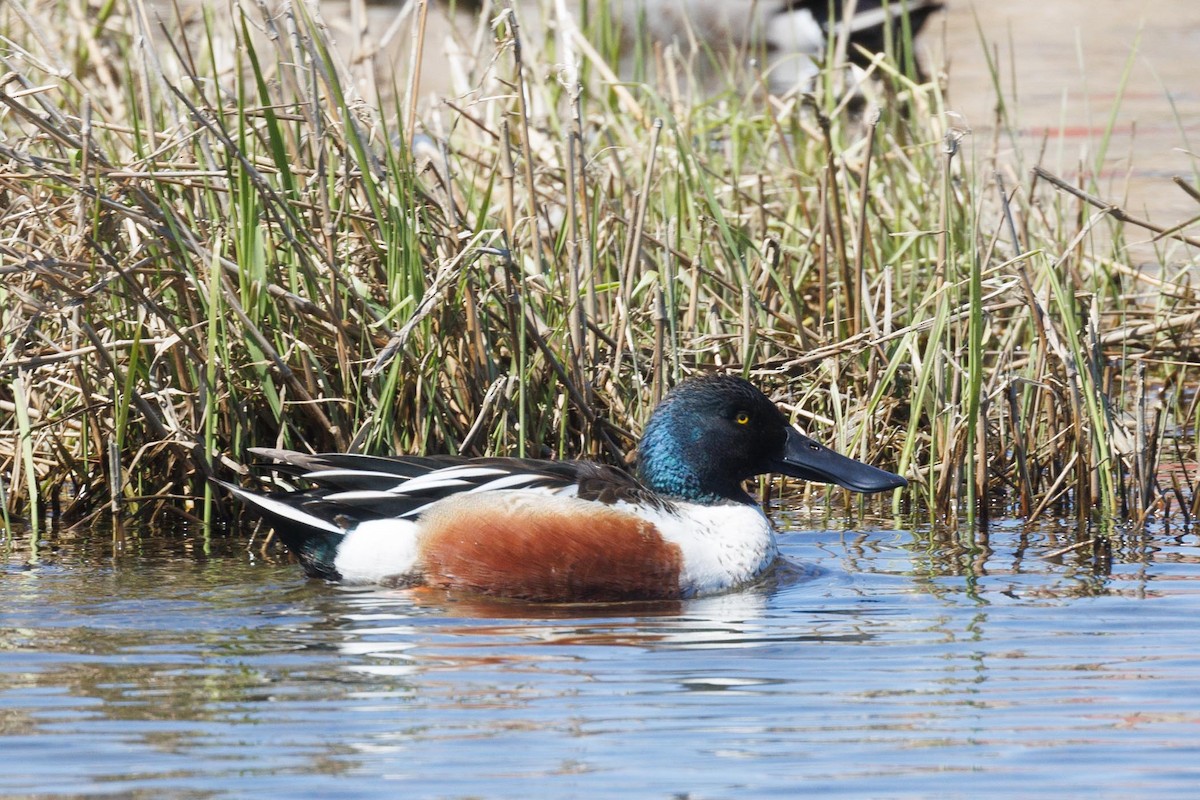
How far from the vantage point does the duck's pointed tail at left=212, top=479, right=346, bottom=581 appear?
446 cm

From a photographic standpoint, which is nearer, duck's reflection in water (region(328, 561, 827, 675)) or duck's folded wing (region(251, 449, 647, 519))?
duck's reflection in water (region(328, 561, 827, 675))

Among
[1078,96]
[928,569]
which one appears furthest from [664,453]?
[1078,96]

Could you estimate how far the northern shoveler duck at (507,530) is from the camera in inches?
172

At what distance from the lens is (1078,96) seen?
42.5 feet

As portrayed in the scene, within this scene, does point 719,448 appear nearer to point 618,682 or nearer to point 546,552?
point 546,552

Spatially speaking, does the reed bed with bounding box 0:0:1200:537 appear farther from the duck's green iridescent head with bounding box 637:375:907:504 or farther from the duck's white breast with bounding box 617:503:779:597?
the duck's white breast with bounding box 617:503:779:597

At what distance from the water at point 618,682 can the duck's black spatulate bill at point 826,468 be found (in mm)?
202

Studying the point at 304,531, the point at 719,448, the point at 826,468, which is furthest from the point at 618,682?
the point at 826,468

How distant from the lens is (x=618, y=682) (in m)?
3.45

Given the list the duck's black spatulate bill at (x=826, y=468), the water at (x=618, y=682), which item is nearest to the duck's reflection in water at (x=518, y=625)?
the water at (x=618, y=682)

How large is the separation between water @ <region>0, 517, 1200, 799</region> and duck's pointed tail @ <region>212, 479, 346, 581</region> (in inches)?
2.9

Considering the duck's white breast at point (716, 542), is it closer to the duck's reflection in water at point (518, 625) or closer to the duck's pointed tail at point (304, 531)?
the duck's reflection in water at point (518, 625)

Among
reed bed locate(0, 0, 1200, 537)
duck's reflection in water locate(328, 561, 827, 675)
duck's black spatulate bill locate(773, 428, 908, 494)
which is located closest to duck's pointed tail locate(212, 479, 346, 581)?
duck's reflection in water locate(328, 561, 827, 675)

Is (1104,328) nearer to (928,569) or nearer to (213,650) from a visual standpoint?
(928,569)
